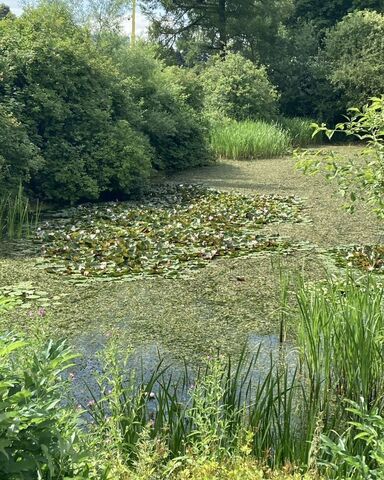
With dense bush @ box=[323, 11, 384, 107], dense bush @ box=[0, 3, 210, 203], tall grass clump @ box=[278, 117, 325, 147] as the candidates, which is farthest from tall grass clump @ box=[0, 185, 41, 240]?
dense bush @ box=[323, 11, 384, 107]

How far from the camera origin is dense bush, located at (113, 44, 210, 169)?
392 inches

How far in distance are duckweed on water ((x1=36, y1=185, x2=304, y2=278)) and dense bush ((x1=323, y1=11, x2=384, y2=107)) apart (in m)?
9.59

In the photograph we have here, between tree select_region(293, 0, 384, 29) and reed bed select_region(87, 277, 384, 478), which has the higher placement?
tree select_region(293, 0, 384, 29)

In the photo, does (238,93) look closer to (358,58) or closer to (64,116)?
(358,58)

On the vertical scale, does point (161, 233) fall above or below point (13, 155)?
below

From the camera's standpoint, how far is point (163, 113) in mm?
9969

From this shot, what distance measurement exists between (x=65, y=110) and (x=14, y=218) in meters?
2.41

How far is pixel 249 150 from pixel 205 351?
31.0 feet

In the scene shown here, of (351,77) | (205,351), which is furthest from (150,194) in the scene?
(351,77)

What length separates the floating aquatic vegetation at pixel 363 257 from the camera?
15.9ft

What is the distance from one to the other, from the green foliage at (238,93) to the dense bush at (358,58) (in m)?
2.77

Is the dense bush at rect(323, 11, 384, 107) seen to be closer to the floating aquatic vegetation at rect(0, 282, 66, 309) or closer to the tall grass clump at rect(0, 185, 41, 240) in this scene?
the tall grass clump at rect(0, 185, 41, 240)

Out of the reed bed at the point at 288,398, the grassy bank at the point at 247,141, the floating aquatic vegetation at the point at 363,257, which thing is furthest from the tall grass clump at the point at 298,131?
the reed bed at the point at 288,398

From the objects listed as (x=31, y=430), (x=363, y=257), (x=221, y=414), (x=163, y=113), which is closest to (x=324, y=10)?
(x=163, y=113)
